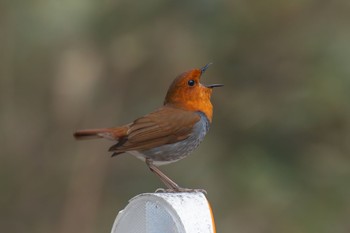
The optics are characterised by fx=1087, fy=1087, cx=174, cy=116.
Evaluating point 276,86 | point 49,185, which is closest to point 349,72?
point 276,86

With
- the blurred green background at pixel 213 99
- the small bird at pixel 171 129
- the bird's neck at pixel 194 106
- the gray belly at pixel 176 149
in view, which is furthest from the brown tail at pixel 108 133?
the blurred green background at pixel 213 99

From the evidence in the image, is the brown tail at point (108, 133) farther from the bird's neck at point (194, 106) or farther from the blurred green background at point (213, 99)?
the blurred green background at point (213, 99)

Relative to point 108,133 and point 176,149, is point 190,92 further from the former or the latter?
point 108,133

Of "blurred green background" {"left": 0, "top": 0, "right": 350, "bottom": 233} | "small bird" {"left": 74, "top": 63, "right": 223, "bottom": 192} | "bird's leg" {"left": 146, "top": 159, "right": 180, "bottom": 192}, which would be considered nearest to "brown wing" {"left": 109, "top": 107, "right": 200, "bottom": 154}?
"small bird" {"left": 74, "top": 63, "right": 223, "bottom": 192}

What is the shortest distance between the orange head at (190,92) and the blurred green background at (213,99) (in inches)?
94.5

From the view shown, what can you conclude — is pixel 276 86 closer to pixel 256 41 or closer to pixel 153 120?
pixel 256 41

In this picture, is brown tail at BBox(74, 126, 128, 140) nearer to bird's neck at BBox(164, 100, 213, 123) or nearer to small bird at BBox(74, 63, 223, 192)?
small bird at BBox(74, 63, 223, 192)

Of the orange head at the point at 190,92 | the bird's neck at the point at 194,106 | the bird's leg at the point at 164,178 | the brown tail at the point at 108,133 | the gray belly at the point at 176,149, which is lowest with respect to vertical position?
the bird's leg at the point at 164,178

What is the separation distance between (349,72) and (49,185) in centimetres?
265

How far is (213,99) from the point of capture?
834 centimetres

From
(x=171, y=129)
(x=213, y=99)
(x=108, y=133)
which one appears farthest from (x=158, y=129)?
(x=213, y=99)

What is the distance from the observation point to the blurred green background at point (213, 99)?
786 centimetres

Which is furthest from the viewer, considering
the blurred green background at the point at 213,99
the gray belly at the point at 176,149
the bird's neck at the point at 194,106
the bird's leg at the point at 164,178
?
the blurred green background at the point at 213,99

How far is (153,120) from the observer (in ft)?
17.0
